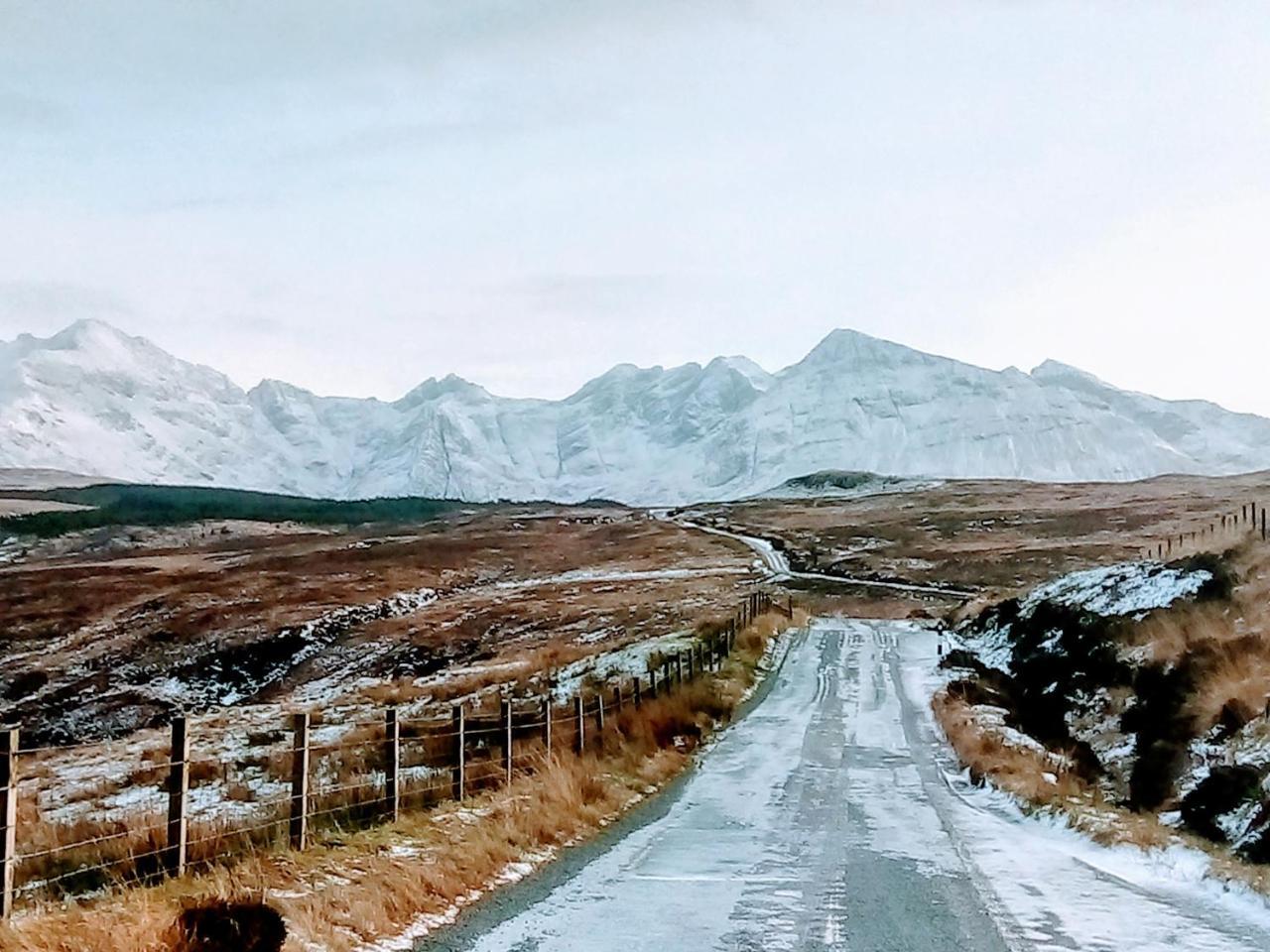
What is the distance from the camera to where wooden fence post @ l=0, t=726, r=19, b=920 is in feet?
28.8

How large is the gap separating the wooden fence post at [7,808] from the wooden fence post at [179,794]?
1796 mm

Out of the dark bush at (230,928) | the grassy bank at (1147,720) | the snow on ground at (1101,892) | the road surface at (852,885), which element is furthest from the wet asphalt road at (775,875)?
the grassy bank at (1147,720)

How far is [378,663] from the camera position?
53594mm

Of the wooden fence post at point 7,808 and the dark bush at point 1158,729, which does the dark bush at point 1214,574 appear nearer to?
the dark bush at point 1158,729

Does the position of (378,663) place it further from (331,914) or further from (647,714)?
(331,914)

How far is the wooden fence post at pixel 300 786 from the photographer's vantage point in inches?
480

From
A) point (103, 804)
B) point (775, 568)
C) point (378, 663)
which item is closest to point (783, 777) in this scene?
point (103, 804)

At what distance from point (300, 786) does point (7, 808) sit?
379 centimetres

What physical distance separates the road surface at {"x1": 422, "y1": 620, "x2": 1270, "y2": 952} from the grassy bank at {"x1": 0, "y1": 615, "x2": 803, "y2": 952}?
616mm

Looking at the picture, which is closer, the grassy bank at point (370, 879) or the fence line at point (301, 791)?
the grassy bank at point (370, 879)

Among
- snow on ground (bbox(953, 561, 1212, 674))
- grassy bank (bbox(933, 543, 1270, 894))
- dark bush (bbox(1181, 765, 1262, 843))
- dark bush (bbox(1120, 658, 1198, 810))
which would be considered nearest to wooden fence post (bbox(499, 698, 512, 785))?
grassy bank (bbox(933, 543, 1270, 894))

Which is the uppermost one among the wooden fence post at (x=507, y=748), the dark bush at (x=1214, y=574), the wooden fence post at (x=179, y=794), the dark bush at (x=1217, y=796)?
the dark bush at (x=1214, y=574)

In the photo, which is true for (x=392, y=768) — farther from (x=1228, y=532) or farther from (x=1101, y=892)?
(x=1228, y=532)

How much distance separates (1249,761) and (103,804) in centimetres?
1810
